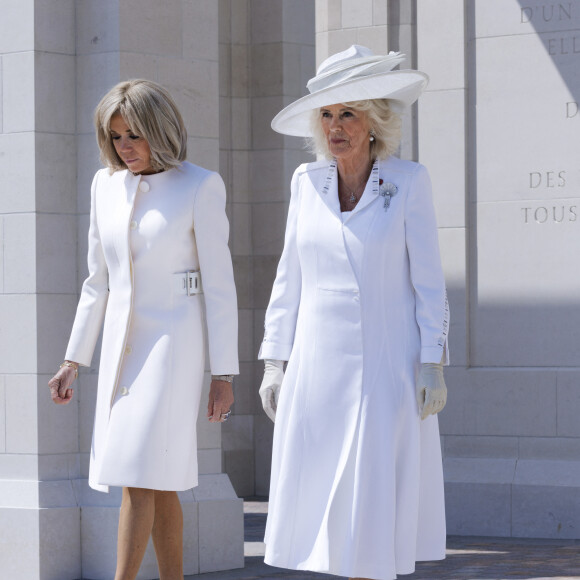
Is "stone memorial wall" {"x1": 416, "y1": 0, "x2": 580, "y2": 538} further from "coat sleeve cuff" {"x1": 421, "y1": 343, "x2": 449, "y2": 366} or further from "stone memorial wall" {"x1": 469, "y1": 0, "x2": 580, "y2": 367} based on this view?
"coat sleeve cuff" {"x1": 421, "y1": 343, "x2": 449, "y2": 366}

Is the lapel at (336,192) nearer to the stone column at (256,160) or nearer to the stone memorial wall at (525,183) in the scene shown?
the stone memorial wall at (525,183)

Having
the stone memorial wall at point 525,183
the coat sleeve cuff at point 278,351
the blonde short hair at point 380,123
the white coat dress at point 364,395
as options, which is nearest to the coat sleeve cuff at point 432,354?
the white coat dress at point 364,395

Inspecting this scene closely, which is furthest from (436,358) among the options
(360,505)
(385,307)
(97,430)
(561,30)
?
(561,30)

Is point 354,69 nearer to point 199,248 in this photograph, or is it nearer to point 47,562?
point 199,248

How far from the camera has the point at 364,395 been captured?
461 centimetres

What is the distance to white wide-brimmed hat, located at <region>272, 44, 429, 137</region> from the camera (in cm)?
470

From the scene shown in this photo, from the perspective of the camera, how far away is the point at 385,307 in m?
4.65

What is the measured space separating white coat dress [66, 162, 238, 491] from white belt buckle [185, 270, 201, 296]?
22mm

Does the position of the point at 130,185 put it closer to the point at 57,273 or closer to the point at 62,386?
the point at 62,386

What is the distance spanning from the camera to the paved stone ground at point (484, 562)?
263 inches

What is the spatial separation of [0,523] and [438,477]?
2.68 metres

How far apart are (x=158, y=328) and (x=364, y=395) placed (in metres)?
0.94

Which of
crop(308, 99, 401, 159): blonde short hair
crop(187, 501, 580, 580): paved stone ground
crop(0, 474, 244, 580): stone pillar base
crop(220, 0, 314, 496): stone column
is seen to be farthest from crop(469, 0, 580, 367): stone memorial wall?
crop(308, 99, 401, 159): blonde short hair

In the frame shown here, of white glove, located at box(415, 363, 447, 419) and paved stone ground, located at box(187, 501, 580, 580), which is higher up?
white glove, located at box(415, 363, 447, 419)
